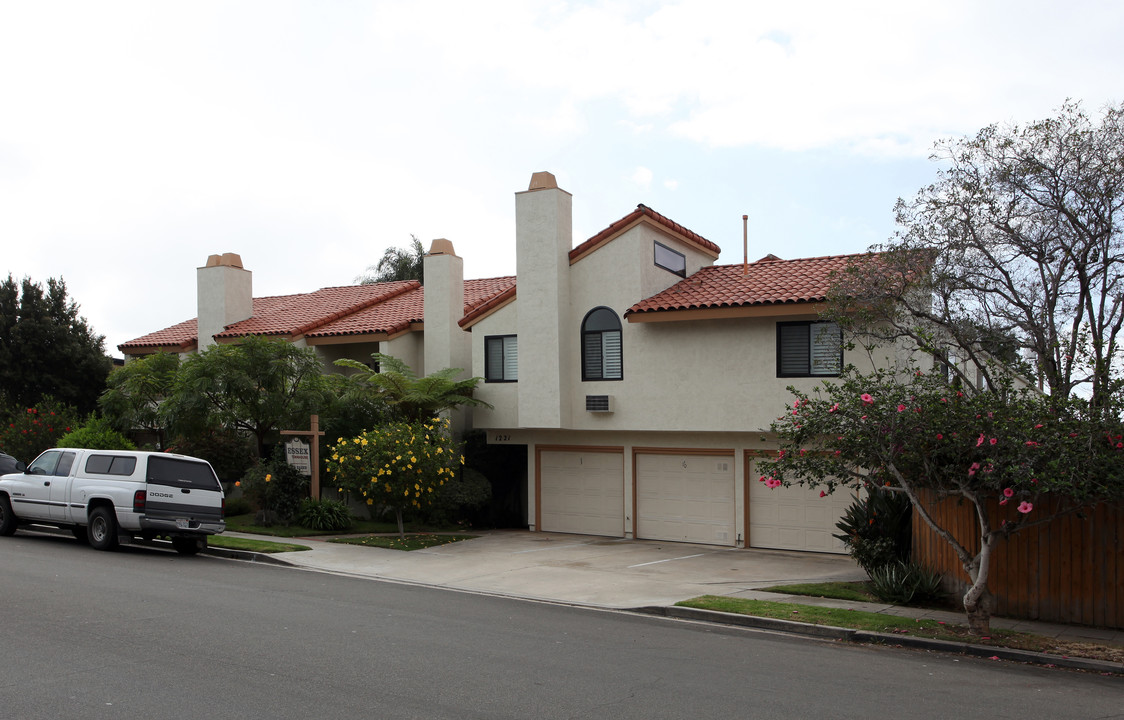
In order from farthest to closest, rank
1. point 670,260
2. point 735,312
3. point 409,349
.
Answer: point 409,349 → point 670,260 → point 735,312

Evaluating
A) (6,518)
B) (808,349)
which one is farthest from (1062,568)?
(6,518)

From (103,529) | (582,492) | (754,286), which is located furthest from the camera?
(582,492)

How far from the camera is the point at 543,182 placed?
827 inches

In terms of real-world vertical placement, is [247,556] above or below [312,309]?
below

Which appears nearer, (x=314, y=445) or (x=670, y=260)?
(x=314, y=445)

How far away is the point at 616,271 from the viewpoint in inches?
803

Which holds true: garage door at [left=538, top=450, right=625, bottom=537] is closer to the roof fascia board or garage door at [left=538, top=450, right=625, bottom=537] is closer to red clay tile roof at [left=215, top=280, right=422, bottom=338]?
the roof fascia board

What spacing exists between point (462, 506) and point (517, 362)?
3.79 meters

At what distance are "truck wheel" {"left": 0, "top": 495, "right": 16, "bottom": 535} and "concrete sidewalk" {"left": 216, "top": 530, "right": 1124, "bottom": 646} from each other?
4056mm

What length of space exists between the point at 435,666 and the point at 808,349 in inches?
469

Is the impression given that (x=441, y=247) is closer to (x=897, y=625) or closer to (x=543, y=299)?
(x=543, y=299)

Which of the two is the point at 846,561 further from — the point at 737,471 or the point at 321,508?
the point at 321,508

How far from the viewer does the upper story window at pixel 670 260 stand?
20828mm

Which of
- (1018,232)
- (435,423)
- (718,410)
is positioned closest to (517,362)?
(435,423)
